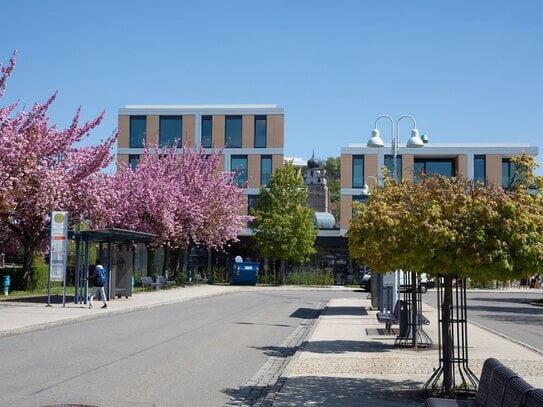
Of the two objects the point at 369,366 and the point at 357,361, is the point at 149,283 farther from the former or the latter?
the point at 369,366

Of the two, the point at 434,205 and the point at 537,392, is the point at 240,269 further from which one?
the point at 537,392

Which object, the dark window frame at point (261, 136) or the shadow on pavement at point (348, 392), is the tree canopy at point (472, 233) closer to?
the shadow on pavement at point (348, 392)

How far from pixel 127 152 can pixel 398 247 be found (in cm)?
5685

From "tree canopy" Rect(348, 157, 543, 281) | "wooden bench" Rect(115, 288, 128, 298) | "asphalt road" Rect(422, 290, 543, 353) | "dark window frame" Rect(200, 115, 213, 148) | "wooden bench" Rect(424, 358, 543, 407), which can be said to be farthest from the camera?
"dark window frame" Rect(200, 115, 213, 148)

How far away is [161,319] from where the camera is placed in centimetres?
2252

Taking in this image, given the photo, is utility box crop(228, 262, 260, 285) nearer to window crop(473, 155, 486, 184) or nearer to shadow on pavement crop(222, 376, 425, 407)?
window crop(473, 155, 486, 184)

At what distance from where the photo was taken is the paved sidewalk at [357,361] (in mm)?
9461

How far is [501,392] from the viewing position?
5867mm

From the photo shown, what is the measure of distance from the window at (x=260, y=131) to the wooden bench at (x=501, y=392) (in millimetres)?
56777

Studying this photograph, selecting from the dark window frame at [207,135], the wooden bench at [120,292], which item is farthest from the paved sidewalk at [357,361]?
the dark window frame at [207,135]

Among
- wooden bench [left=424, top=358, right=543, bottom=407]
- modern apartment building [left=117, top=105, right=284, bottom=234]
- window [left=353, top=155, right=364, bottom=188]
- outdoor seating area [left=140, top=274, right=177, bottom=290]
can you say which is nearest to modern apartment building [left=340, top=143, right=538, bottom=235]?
window [left=353, top=155, right=364, bottom=188]

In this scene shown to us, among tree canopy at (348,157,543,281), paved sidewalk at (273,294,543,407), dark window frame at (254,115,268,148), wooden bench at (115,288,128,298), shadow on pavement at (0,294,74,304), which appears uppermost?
dark window frame at (254,115,268,148)

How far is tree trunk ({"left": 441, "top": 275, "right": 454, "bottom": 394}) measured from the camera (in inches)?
365

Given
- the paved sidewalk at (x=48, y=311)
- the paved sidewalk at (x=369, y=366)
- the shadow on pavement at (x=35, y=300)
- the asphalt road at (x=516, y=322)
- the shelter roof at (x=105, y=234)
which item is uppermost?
the shelter roof at (x=105, y=234)
